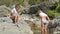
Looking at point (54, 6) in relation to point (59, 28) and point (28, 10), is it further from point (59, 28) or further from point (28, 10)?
point (59, 28)

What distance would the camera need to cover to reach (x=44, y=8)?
34406mm

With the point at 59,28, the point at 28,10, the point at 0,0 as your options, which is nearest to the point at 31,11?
the point at 28,10

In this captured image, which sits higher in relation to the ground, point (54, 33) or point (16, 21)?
point (16, 21)

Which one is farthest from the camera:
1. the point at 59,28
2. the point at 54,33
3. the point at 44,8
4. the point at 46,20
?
the point at 44,8

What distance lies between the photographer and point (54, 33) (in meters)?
17.7

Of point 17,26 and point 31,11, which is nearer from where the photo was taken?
point 17,26

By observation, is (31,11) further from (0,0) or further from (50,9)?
(0,0)

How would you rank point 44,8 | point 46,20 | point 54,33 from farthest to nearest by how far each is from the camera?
point 44,8
point 54,33
point 46,20

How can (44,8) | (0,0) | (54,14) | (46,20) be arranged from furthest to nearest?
(0,0), (44,8), (54,14), (46,20)

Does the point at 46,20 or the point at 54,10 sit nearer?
the point at 46,20

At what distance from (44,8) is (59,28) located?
1522cm

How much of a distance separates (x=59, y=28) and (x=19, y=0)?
1118 inches

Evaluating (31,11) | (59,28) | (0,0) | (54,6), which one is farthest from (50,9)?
(59,28)

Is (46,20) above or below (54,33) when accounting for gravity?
above
